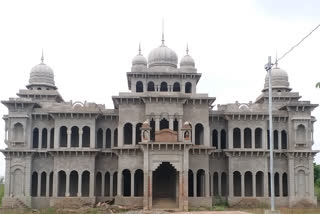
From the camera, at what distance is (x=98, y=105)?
4753 centimetres

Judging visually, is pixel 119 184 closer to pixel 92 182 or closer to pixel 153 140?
pixel 92 182

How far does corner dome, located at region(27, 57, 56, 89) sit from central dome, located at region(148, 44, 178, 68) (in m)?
12.0

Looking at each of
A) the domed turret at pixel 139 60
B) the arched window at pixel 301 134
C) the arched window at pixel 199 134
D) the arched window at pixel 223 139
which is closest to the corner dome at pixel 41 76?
the domed turret at pixel 139 60

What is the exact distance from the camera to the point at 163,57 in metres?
48.2

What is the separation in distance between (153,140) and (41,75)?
15917 millimetres

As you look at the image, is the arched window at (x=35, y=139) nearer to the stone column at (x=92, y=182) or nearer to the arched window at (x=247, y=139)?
the stone column at (x=92, y=182)

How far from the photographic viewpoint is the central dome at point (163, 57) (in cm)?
4834

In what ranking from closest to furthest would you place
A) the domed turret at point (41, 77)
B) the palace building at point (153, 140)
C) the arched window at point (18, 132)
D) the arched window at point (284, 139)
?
the palace building at point (153, 140), the arched window at point (18, 132), the arched window at point (284, 139), the domed turret at point (41, 77)

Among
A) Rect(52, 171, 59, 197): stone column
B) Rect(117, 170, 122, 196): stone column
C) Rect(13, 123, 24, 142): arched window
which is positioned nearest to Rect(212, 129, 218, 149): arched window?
Rect(117, 170, 122, 196): stone column

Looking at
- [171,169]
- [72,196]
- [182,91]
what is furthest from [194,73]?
[72,196]

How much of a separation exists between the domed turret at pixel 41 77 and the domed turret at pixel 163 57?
12.0 meters

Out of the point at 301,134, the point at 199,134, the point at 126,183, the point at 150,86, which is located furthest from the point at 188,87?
the point at 301,134

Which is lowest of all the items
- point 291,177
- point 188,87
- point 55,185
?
point 55,185

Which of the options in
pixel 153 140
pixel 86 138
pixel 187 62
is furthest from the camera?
pixel 187 62
